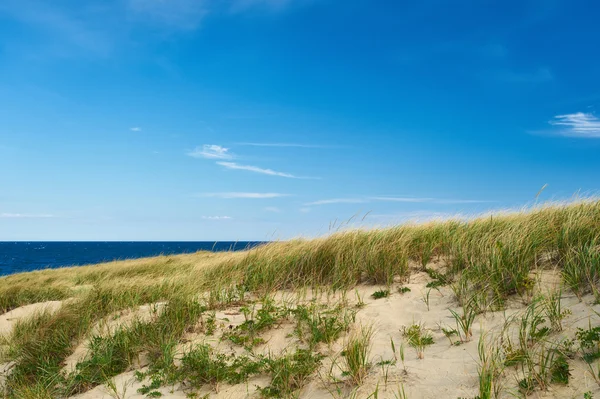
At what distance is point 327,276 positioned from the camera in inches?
323

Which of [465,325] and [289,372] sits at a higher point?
[465,325]

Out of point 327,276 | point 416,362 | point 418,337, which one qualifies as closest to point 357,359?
point 416,362

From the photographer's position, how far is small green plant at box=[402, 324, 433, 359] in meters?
5.00

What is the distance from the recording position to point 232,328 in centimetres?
656

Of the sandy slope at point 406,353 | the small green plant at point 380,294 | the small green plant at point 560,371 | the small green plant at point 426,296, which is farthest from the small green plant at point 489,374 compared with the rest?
the small green plant at point 380,294

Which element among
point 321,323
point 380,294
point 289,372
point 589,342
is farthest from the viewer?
point 380,294

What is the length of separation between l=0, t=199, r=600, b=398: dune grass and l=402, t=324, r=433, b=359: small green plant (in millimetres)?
482

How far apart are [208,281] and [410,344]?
489 centimetres

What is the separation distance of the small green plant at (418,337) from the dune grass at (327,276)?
0.48m

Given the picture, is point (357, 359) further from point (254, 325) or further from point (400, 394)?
point (254, 325)

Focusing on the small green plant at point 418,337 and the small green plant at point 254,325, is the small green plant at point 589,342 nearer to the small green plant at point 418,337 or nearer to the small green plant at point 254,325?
the small green plant at point 418,337

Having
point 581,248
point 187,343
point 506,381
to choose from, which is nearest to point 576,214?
point 581,248

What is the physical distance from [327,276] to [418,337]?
315 centimetres

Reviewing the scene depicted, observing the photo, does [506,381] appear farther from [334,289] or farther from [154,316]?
[154,316]
